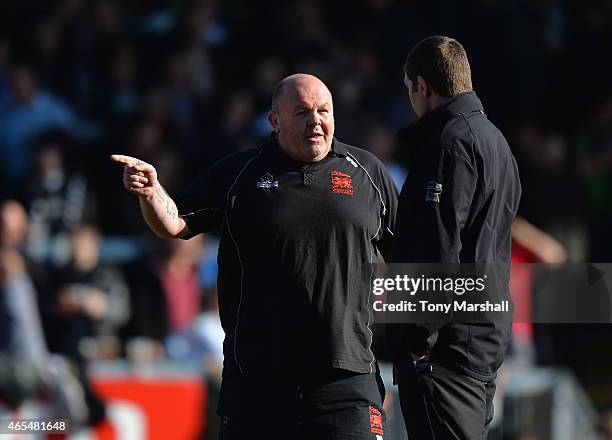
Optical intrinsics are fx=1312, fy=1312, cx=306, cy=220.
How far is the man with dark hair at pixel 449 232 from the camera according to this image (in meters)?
5.27

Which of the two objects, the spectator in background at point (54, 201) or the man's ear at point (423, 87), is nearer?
the man's ear at point (423, 87)

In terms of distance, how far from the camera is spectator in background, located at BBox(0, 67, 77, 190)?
11.9 meters

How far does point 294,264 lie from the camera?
562 cm

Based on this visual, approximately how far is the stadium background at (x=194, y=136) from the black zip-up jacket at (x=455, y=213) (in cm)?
431

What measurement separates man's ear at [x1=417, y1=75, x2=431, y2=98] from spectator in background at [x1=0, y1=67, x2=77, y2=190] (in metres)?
6.79

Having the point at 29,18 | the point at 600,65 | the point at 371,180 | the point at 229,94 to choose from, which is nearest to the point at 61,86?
the point at 29,18

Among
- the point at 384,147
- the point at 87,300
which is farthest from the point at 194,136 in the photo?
the point at 87,300

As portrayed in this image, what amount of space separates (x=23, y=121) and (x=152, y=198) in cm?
674

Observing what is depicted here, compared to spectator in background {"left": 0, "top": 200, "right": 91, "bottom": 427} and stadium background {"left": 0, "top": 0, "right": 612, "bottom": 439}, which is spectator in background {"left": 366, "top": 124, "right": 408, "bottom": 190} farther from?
spectator in background {"left": 0, "top": 200, "right": 91, "bottom": 427}

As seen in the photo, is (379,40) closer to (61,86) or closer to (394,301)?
(61,86)

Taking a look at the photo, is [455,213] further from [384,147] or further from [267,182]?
[384,147]

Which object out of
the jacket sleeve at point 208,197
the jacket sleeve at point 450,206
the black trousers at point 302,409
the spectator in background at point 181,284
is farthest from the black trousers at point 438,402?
the spectator in background at point 181,284

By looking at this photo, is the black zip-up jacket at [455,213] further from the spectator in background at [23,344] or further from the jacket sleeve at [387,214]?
the spectator in background at [23,344]

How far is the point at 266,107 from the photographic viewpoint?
40.7 feet
